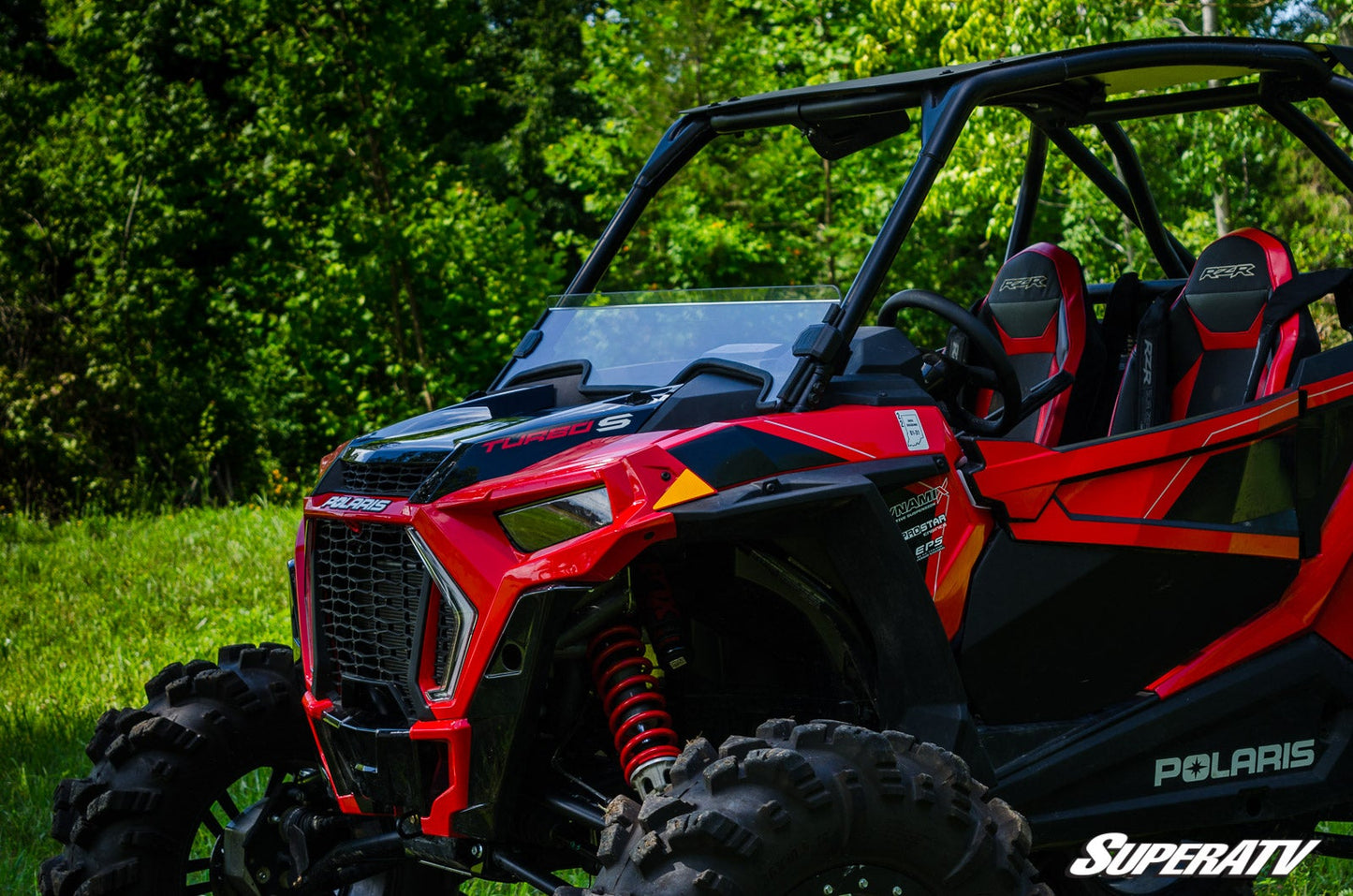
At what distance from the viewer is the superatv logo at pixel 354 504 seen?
286 cm

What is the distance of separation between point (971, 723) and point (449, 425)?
1.34m

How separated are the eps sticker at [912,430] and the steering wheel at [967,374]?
256 mm

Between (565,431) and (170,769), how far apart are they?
145cm

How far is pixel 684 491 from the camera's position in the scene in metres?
2.71

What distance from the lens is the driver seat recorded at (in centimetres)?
422

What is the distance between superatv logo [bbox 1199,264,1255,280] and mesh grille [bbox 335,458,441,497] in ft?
8.16

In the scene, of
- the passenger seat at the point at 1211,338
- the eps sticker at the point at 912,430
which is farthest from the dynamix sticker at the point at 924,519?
the passenger seat at the point at 1211,338

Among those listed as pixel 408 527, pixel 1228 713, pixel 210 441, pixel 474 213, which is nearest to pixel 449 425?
pixel 408 527

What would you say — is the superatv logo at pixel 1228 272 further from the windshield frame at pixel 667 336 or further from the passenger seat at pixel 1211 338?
the windshield frame at pixel 667 336

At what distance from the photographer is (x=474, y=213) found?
15.3 metres

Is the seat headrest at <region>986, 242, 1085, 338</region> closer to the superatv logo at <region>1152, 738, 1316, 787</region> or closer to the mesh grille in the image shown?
the superatv logo at <region>1152, 738, 1316, 787</region>

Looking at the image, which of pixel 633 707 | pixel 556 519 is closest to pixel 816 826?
pixel 633 707

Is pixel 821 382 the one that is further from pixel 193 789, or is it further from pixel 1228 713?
pixel 193 789

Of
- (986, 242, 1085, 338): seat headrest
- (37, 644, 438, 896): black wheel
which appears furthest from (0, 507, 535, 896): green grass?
(986, 242, 1085, 338): seat headrest
